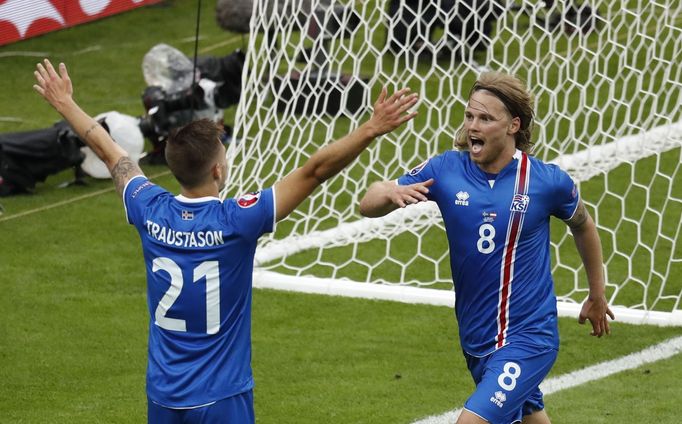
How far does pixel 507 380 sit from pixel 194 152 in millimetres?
1517

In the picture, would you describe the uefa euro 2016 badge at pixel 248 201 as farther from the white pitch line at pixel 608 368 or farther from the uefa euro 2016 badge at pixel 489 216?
the white pitch line at pixel 608 368

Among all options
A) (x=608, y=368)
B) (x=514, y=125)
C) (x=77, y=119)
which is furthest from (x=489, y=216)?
(x=608, y=368)

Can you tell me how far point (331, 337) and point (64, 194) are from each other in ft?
13.8

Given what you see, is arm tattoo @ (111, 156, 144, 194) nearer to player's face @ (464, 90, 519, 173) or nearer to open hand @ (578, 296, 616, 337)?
player's face @ (464, 90, 519, 173)

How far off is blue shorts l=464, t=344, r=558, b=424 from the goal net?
3.12m

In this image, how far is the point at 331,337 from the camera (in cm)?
773

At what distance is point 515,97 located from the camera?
16.9ft

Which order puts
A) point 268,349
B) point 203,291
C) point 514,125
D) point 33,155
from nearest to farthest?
point 203,291 < point 514,125 < point 268,349 < point 33,155

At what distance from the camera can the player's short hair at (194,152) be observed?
4457 mm

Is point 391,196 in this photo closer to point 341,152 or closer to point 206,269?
point 341,152

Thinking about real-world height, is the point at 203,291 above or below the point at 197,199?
below

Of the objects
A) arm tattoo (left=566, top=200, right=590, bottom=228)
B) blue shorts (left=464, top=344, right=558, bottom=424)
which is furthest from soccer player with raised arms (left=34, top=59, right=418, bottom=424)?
arm tattoo (left=566, top=200, right=590, bottom=228)

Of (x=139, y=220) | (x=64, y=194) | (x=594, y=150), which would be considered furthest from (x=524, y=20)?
A: (x=139, y=220)

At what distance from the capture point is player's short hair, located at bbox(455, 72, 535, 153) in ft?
16.9
